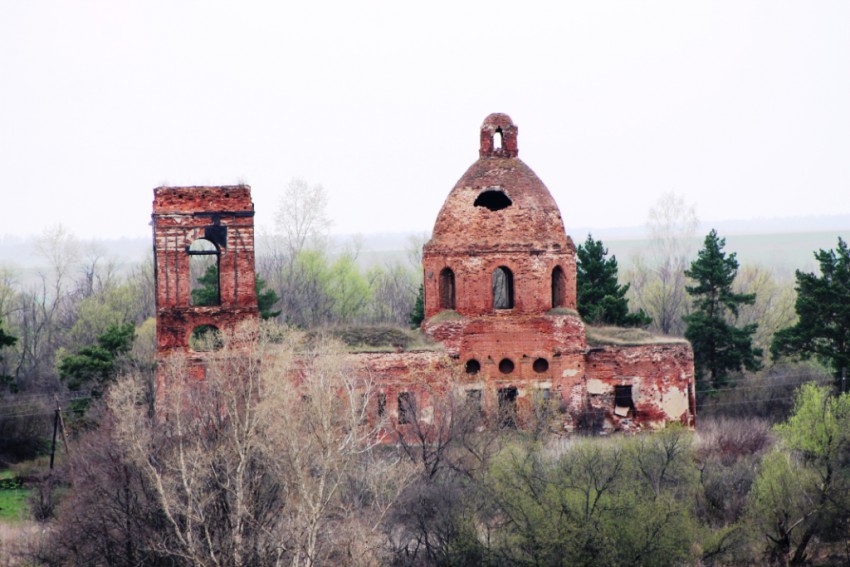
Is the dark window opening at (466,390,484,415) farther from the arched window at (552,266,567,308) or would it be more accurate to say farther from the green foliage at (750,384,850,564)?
the green foliage at (750,384,850,564)

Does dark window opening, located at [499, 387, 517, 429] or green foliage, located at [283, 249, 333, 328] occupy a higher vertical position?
green foliage, located at [283, 249, 333, 328]

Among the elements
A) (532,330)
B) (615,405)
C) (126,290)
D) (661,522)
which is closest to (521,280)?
(532,330)

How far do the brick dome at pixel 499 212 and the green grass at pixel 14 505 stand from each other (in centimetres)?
959

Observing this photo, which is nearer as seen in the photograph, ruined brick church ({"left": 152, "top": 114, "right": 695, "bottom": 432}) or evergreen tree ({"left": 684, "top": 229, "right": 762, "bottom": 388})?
ruined brick church ({"left": 152, "top": 114, "right": 695, "bottom": 432})

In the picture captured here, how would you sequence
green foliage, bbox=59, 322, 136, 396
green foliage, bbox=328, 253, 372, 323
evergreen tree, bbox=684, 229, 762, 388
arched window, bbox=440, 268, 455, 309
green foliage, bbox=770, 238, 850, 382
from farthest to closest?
green foliage, bbox=328, 253, 372, 323 → evergreen tree, bbox=684, 229, 762, 388 → green foliage, bbox=59, 322, 136, 396 → green foliage, bbox=770, 238, 850, 382 → arched window, bbox=440, 268, 455, 309

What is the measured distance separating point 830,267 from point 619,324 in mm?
5091

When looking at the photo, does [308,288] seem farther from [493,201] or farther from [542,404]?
[542,404]

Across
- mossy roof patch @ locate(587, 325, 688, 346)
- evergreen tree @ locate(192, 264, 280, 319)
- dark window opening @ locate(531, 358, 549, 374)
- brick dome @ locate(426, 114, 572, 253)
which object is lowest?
dark window opening @ locate(531, 358, 549, 374)

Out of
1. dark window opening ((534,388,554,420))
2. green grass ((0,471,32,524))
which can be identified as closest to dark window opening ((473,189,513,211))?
dark window opening ((534,388,554,420))

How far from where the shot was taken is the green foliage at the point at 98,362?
32.6 m

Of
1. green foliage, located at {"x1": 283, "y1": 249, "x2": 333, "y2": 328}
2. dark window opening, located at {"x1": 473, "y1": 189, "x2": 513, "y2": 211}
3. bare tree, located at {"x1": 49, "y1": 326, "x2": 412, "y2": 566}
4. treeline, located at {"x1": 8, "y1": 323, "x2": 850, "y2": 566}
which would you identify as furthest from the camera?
green foliage, located at {"x1": 283, "y1": 249, "x2": 333, "y2": 328}

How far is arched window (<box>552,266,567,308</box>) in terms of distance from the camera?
27094 mm

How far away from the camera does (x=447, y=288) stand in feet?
90.7

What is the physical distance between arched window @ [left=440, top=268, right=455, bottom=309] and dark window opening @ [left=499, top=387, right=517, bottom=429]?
2261mm
